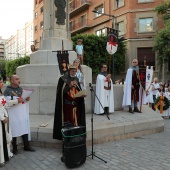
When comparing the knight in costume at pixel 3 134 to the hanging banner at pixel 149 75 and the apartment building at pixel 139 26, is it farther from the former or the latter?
the apartment building at pixel 139 26

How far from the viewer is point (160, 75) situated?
28906 mm

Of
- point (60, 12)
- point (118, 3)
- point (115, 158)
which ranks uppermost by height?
point (118, 3)

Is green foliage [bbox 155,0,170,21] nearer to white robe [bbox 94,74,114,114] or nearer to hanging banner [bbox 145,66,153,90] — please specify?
hanging banner [bbox 145,66,153,90]

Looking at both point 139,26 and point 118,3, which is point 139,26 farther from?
point 118,3

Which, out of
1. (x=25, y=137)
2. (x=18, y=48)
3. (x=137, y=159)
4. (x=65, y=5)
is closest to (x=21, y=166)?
(x=25, y=137)

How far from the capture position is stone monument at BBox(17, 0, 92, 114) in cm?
777

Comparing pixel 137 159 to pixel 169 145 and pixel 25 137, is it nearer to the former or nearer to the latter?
pixel 169 145

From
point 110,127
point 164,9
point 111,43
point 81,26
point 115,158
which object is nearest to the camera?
point 115,158

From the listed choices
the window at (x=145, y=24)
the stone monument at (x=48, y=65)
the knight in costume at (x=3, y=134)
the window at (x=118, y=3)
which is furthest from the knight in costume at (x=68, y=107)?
the window at (x=118, y=3)

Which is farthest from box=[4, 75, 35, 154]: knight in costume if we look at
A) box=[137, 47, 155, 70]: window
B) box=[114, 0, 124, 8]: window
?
box=[114, 0, 124, 8]: window

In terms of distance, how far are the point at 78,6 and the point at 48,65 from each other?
33685 mm

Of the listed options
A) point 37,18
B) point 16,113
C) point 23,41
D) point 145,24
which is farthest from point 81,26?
point 23,41

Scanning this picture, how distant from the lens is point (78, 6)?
39781mm

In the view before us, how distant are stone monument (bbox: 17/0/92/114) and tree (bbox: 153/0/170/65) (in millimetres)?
17913
